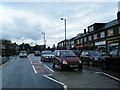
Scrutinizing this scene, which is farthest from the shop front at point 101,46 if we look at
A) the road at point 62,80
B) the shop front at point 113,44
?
the road at point 62,80

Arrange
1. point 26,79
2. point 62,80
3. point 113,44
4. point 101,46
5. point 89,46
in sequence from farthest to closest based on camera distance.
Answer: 1. point 89,46
2. point 101,46
3. point 113,44
4. point 26,79
5. point 62,80

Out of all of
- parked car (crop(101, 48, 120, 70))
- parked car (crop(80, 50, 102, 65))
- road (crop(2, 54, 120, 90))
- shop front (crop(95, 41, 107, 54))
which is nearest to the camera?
road (crop(2, 54, 120, 90))

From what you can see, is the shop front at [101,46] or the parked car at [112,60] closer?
the parked car at [112,60]

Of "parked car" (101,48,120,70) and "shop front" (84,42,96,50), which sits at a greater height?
"shop front" (84,42,96,50)

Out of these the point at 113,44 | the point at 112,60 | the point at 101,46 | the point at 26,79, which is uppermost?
the point at 113,44

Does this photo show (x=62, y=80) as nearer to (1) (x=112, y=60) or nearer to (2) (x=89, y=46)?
(1) (x=112, y=60)

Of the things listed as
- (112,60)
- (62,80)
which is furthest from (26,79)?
(112,60)

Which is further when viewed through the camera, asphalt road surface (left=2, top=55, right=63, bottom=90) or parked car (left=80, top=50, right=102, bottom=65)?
parked car (left=80, top=50, right=102, bottom=65)

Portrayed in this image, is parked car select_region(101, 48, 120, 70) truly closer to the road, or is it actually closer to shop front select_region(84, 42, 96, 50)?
the road

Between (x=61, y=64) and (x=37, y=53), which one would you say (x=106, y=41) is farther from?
(x=61, y=64)

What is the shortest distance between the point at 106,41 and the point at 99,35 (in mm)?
6058

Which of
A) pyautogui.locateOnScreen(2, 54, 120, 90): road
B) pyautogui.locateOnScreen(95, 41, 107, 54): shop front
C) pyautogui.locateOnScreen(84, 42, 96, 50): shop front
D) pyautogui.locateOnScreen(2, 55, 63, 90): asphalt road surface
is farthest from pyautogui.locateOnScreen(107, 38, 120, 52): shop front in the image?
pyautogui.locateOnScreen(2, 55, 63, 90): asphalt road surface

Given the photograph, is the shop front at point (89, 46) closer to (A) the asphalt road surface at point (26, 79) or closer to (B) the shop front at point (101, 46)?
(B) the shop front at point (101, 46)

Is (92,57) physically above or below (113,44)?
below
